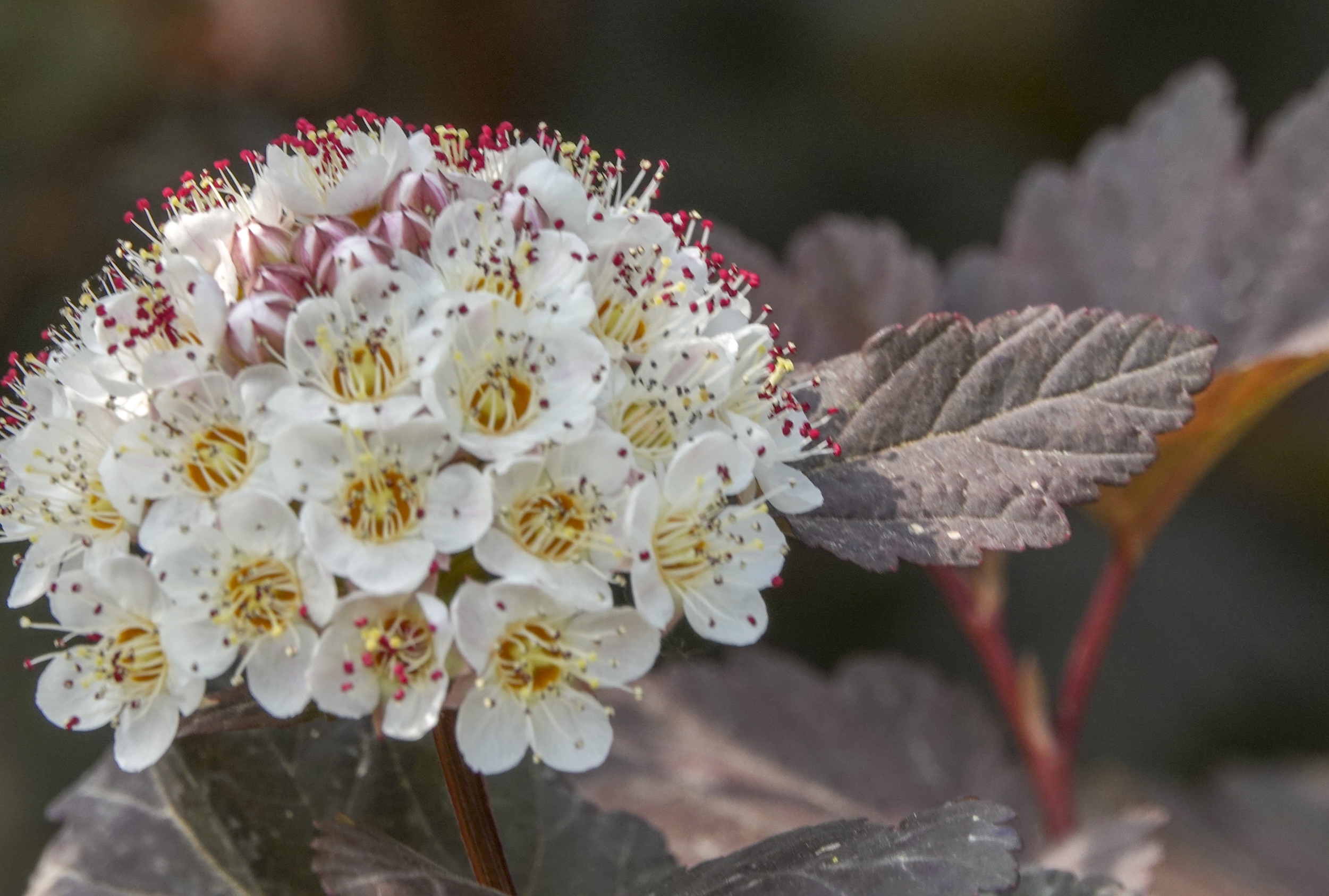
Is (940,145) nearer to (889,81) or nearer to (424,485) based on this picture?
(889,81)

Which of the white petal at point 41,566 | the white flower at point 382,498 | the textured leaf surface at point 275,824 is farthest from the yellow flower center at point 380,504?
the textured leaf surface at point 275,824

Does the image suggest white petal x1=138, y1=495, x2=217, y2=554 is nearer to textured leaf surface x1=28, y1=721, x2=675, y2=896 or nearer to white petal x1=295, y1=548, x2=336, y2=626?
white petal x1=295, y1=548, x2=336, y2=626

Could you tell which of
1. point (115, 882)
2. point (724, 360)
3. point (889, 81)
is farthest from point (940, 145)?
point (115, 882)

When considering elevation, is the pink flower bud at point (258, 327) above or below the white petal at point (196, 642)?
above

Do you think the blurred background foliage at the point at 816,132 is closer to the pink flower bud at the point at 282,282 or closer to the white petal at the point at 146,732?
the white petal at the point at 146,732

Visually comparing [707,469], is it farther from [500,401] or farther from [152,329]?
[152,329]

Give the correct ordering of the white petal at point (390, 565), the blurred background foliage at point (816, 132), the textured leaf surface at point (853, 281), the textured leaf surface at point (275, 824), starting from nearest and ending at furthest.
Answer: the white petal at point (390, 565) < the textured leaf surface at point (275, 824) < the textured leaf surface at point (853, 281) < the blurred background foliage at point (816, 132)

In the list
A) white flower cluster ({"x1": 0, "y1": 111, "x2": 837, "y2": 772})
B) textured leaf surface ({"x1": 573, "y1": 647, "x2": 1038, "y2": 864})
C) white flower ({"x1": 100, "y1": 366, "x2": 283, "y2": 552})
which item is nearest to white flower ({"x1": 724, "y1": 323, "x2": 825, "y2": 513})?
white flower cluster ({"x1": 0, "y1": 111, "x2": 837, "y2": 772})
